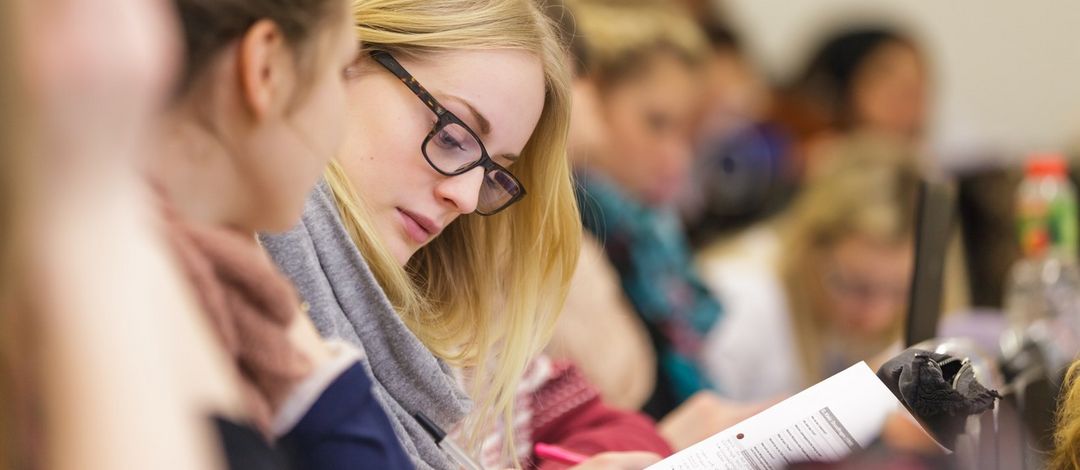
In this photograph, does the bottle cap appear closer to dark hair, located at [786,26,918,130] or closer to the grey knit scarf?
the grey knit scarf

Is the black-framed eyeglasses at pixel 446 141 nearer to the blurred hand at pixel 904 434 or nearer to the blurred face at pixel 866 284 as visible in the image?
the blurred hand at pixel 904 434

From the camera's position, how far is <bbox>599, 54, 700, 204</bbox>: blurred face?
2.69 meters

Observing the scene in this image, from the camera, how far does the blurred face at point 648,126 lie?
8.81 ft

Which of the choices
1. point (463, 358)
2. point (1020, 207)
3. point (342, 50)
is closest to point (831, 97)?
point (1020, 207)

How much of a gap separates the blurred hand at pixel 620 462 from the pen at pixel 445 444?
9 cm

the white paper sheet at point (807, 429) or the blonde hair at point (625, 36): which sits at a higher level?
the blonde hair at point (625, 36)

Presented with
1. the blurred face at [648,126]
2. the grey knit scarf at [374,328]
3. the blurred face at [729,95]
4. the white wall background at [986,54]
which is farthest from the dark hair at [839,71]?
the grey knit scarf at [374,328]

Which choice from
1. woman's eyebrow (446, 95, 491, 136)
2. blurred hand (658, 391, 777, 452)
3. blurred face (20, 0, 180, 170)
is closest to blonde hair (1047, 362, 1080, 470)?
blurred hand (658, 391, 777, 452)

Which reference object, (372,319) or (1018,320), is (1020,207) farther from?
(372,319)

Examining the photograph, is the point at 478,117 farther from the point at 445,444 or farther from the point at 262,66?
the point at 262,66

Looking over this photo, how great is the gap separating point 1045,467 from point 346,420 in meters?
0.66

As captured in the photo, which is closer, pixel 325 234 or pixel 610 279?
pixel 325 234

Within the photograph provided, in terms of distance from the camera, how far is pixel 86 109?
57cm

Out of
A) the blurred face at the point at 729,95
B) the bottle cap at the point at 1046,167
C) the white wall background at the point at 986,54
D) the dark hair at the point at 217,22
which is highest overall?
the dark hair at the point at 217,22
